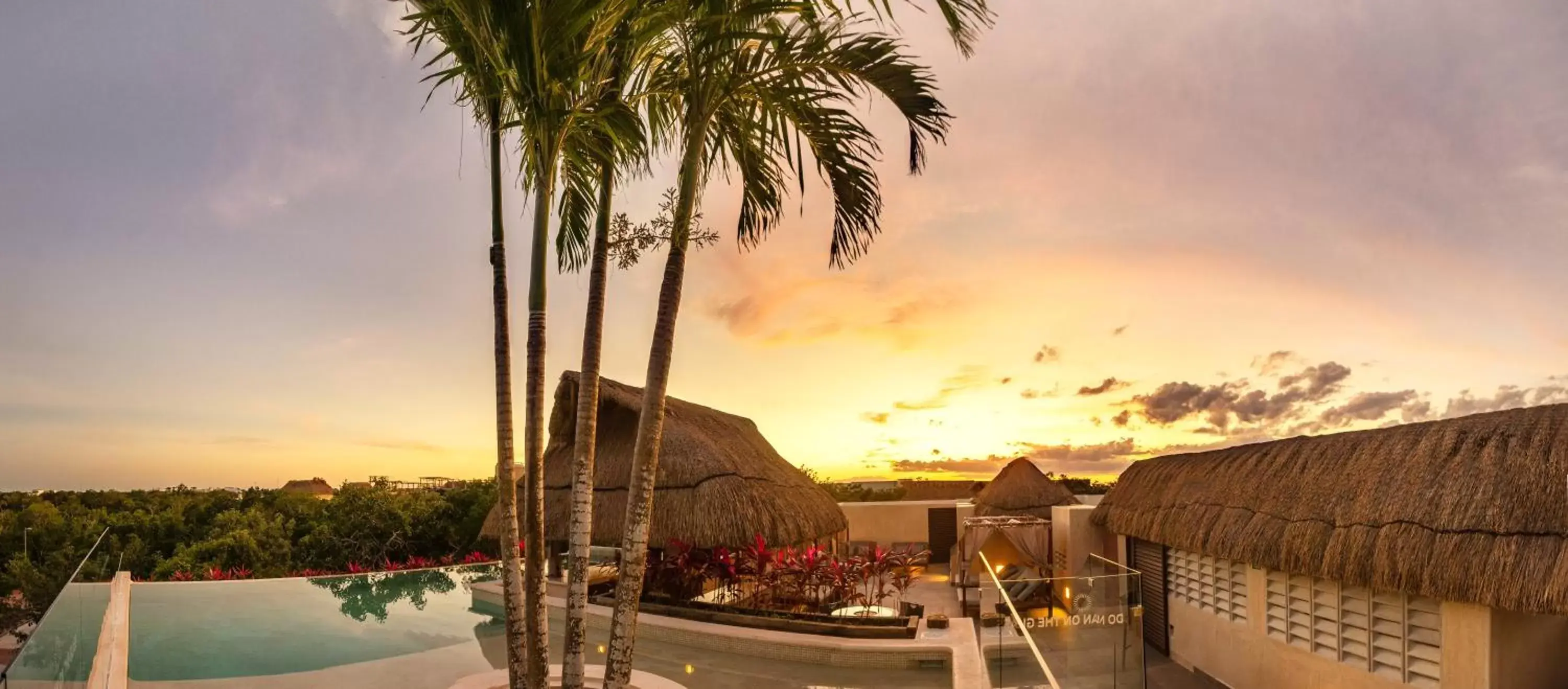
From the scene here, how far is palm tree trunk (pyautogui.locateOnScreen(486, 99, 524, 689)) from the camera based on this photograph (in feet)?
16.3

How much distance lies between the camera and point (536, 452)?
5121 mm

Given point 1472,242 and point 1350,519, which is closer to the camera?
point 1350,519

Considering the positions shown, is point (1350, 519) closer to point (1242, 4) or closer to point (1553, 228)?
point (1553, 228)

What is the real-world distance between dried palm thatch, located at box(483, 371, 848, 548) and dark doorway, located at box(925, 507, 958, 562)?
238 inches

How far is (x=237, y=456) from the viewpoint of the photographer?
45.2ft

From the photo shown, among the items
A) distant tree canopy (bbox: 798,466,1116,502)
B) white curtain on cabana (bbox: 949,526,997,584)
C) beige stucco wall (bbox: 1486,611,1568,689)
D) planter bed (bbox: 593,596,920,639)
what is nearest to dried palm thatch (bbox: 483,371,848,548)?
planter bed (bbox: 593,596,920,639)

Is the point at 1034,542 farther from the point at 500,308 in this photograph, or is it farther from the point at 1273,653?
the point at 500,308

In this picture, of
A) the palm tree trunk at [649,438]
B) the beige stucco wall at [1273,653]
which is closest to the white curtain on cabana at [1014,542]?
the beige stucco wall at [1273,653]

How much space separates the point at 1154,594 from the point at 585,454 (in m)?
8.94

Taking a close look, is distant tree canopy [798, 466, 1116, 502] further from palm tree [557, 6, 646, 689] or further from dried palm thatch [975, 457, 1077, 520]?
palm tree [557, 6, 646, 689]

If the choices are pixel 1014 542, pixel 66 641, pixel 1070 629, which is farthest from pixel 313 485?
pixel 1070 629

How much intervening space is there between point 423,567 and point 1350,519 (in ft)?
41.5

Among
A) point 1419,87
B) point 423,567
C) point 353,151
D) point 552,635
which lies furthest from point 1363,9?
point 423,567

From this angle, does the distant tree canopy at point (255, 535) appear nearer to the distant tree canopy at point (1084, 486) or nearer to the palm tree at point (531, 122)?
the palm tree at point (531, 122)
